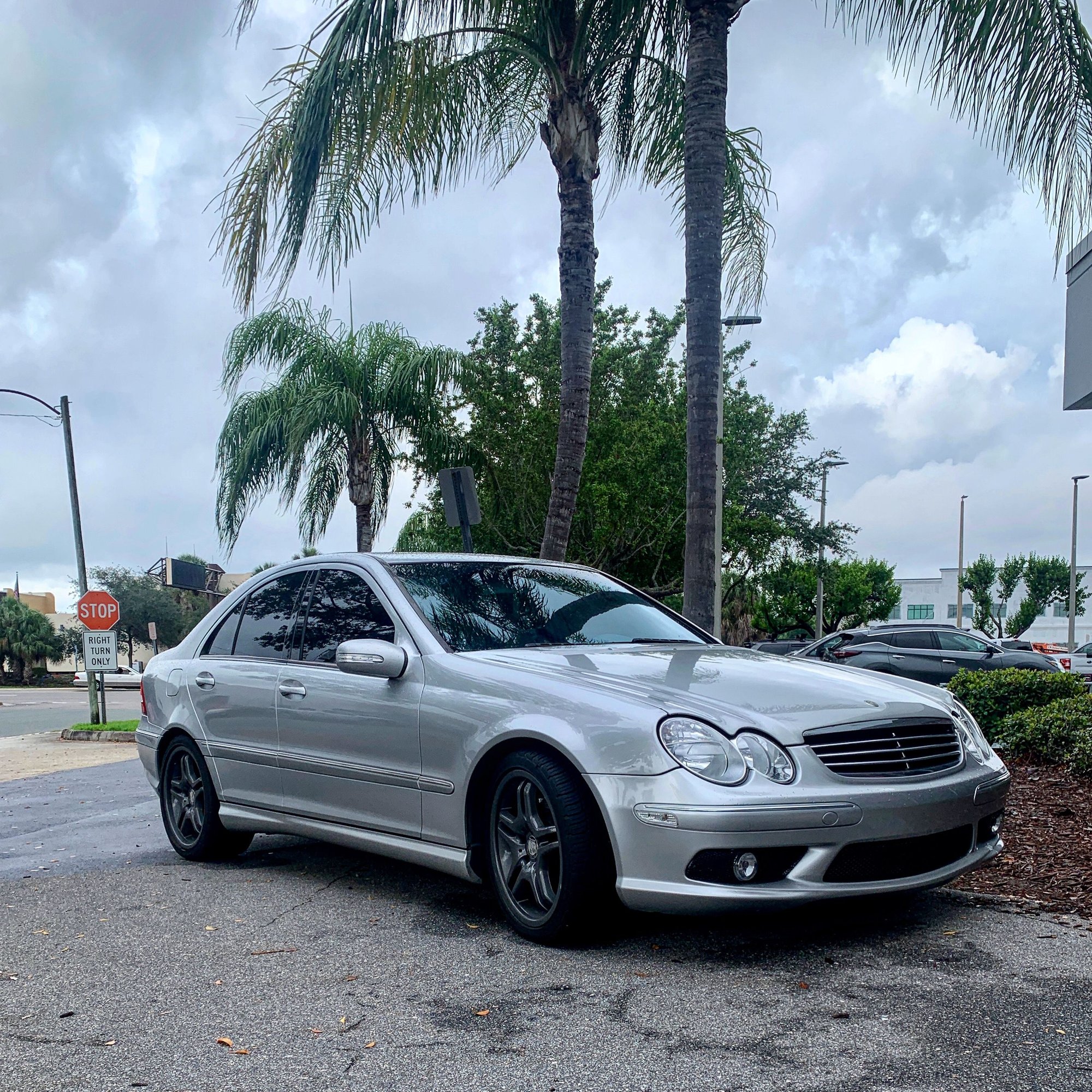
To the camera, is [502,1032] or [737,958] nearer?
[502,1032]

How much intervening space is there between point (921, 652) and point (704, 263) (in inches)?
430

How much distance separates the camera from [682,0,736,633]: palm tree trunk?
10109 millimetres

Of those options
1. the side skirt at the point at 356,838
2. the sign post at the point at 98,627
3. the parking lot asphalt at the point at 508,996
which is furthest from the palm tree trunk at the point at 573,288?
the sign post at the point at 98,627

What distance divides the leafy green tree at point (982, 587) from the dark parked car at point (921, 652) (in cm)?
4492

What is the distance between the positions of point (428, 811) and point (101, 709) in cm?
1931

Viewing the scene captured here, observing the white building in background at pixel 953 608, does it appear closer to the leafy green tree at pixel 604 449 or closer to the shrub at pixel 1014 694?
the leafy green tree at pixel 604 449

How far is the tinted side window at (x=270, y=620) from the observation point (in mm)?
6219

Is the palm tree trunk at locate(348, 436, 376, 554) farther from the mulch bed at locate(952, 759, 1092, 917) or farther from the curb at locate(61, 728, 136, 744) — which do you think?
the mulch bed at locate(952, 759, 1092, 917)

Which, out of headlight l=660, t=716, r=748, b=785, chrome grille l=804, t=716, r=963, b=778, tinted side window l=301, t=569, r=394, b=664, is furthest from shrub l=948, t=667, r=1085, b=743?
headlight l=660, t=716, r=748, b=785

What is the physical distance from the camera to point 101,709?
2255 centimetres

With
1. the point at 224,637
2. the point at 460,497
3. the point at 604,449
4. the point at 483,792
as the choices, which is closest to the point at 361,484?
the point at 604,449

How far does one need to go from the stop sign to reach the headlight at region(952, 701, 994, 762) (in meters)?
17.9

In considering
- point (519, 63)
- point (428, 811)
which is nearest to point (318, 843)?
point (428, 811)

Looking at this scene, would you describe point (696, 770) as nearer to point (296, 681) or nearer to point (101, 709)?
point (296, 681)
